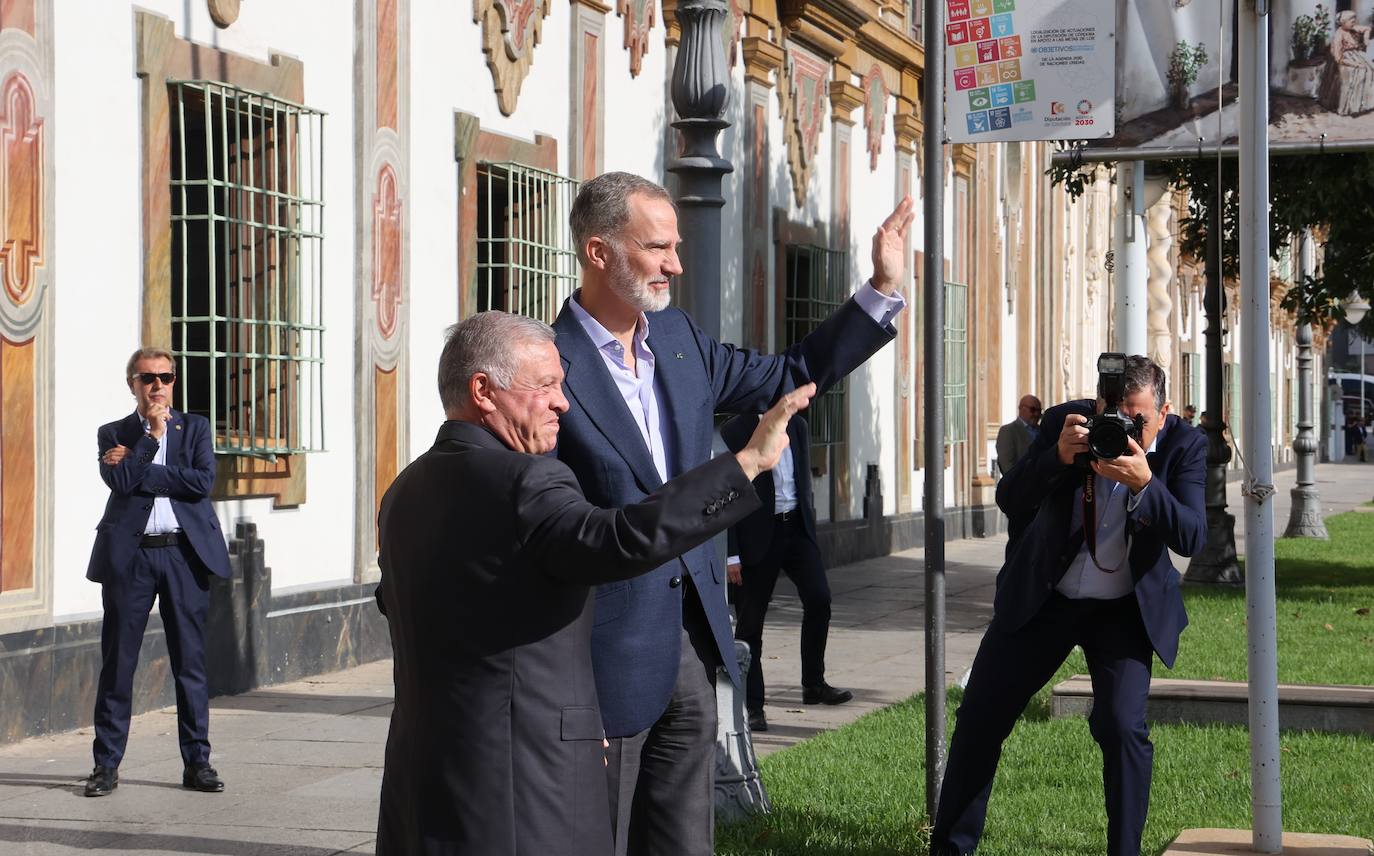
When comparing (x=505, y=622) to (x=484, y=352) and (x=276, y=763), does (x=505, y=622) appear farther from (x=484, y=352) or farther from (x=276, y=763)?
(x=276, y=763)

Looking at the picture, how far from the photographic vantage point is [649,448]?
4277mm

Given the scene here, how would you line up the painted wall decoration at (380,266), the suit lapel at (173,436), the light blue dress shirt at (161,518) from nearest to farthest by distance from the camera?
the light blue dress shirt at (161,518) → the suit lapel at (173,436) → the painted wall decoration at (380,266)

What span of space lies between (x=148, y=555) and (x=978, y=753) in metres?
3.67

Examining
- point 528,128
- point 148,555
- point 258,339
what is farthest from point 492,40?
point 148,555

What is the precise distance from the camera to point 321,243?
1156cm

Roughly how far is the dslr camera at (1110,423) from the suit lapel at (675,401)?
1504 millimetres

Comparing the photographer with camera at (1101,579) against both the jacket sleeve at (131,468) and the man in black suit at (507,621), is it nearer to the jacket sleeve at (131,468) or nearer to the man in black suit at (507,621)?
the man in black suit at (507,621)

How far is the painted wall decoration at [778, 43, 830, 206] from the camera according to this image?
19.6 m

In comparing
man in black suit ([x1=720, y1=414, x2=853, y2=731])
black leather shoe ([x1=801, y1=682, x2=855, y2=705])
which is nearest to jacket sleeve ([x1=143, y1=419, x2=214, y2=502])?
man in black suit ([x1=720, y1=414, x2=853, y2=731])

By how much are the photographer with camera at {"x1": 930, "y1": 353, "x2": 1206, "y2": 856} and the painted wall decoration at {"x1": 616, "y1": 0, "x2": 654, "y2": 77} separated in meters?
10.5

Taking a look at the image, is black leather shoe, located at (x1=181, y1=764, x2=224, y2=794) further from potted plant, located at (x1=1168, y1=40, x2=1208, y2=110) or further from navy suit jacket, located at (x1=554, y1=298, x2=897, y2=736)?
potted plant, located at (x1=1168, y1=40, x2=1208, y2=110)

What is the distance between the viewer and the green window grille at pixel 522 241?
13695mm

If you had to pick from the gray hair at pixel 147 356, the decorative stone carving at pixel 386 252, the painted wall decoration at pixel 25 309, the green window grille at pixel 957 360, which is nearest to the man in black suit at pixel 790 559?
the gray hair at pixel 147 356

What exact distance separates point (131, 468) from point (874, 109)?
15.5m
